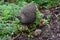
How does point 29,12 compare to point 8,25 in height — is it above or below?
above

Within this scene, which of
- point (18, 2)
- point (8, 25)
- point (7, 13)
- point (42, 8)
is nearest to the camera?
point (8, 25)

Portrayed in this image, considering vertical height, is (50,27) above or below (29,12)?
below

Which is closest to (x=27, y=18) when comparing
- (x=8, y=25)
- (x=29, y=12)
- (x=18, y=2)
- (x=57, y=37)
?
(x=29, y=12)

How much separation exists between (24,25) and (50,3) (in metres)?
2.63

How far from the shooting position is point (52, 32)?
5891mm

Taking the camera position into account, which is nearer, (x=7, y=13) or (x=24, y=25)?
(x=24, y=25)

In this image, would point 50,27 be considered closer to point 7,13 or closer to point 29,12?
point 29,12

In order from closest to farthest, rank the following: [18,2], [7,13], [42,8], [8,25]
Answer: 1. [8,25]
2. [7,13]
3. [42,8]
4. [18,2]

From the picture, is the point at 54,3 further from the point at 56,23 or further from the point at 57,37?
the point at 57,37

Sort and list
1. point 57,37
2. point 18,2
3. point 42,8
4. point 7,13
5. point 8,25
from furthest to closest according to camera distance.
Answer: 1. point 18,2
2. point 42,8
3. point 7,13
4. point 8,25
5. point 57,37

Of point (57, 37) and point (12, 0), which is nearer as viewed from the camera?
point (57, 37)

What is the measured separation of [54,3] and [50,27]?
2172mm

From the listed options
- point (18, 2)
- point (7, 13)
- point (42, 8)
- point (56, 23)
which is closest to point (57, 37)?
point (56, 23)

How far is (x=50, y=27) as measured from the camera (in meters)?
6.12
